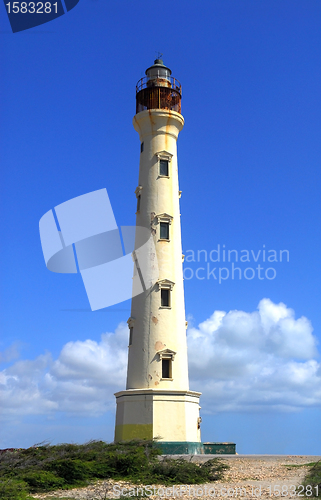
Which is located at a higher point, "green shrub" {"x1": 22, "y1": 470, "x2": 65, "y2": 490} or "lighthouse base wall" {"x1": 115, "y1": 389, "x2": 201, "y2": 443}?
"lighthouse base wall" {"x1": 115, "y1": 389, "x2": 201, "y2": 443}

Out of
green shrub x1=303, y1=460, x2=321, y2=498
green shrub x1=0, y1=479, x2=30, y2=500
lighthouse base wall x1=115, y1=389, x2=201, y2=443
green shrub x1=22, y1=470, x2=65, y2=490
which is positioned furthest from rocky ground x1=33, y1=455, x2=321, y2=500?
lighthouse base wall x1=115, y1=389, x2=201, y2=443

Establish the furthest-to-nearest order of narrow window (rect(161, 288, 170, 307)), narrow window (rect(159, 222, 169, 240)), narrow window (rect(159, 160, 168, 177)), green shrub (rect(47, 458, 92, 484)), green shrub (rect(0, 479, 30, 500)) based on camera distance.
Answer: narrow window (rect(159, 160, 168, 177))
narrow window (rect(159, 222, 169, 240))
narrow window (rect(161, 288, 170, 307))
green shrub (rect(47, 458, 92, 484))
green shrub (rect(0, 479, 30, 500))

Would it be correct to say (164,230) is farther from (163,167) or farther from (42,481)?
(42,481)

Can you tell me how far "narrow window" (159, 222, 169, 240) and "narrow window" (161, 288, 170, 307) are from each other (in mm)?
3290

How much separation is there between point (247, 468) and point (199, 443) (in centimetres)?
634

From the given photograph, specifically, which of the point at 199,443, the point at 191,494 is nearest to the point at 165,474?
the point at 191,494

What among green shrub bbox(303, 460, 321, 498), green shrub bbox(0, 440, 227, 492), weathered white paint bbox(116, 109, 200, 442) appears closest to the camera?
green shrub bbox(303, 460, 321, 498)

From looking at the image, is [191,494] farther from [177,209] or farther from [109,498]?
[177,209]

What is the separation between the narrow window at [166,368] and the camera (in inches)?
1108

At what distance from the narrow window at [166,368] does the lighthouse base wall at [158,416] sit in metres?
1.16

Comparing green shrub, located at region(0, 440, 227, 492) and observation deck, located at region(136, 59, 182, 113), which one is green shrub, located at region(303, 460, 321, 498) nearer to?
green shrub, located at region(0, 440, 227, 492)

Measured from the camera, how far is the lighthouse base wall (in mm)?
26453

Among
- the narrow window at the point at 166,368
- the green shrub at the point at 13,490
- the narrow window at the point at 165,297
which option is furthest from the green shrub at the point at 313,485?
the narrow window at the point at 165,297

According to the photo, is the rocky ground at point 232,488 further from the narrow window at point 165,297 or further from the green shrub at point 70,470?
the narrow window at point 165,297
